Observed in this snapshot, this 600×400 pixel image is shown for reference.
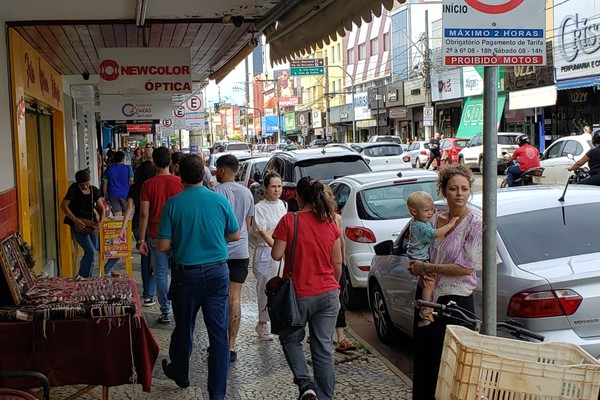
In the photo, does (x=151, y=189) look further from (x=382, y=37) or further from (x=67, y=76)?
(x=382, y=37)

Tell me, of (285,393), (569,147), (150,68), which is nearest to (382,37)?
(569,147)

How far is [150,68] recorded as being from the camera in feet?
30.4

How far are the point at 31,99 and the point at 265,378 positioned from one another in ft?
15.2

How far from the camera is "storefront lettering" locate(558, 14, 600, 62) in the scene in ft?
95.7

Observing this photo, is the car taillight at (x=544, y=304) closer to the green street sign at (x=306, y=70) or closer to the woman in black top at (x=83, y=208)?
the woman in black top at (x=83, y=208)

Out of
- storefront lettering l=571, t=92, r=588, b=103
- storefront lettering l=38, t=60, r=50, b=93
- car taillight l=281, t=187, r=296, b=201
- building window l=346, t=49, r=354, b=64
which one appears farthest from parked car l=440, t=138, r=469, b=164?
building window l=346, t=49, r=354, b=64

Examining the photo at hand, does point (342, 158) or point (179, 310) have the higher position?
point (342, 158)

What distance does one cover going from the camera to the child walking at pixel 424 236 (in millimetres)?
4668

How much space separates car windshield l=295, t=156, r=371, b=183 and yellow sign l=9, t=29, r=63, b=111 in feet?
13.6

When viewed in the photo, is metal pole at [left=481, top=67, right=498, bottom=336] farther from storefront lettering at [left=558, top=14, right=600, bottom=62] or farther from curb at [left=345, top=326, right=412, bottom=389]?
storefront lettering at [left=558, top=14, right=600, bottom=62]

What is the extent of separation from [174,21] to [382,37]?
4719cm

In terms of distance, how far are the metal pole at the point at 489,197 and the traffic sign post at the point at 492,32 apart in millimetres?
125

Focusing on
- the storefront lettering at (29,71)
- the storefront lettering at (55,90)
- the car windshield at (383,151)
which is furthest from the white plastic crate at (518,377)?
the car windshield at (383,151)

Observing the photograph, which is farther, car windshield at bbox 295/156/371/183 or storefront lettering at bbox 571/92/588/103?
storefront lettering at bbox 571/92/588/103
